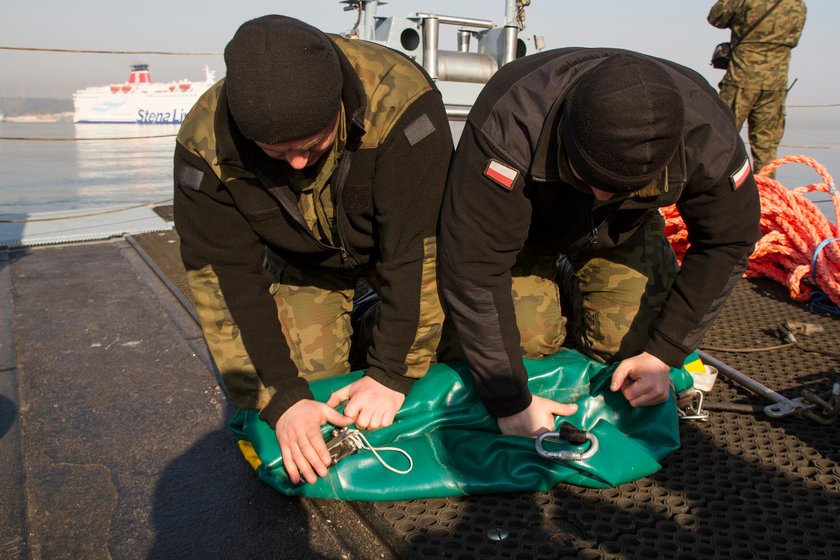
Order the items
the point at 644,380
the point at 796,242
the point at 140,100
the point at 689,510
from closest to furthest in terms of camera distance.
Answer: the point at 689,510
the point at 644,380
the point at 796,242
the point at 140,100

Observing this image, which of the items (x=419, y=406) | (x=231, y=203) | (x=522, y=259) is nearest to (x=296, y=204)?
(x=231, y=203)

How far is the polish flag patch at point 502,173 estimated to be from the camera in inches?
59.4

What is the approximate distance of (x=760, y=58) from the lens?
4762 millimetres

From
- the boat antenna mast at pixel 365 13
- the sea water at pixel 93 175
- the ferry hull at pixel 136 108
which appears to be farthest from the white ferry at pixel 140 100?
the boat antenna mast at pixel 365 13

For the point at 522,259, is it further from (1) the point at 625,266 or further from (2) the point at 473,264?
(2) the point at 473,264

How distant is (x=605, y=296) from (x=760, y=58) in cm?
358

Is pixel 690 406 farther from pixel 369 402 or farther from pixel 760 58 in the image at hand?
pixel 760 58

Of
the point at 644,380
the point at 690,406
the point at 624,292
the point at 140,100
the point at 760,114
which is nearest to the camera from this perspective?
the point at 644,380

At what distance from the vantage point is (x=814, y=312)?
2.68 m

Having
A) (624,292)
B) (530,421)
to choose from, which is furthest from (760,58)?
(530,421)

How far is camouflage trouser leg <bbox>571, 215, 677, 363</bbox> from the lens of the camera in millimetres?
2029

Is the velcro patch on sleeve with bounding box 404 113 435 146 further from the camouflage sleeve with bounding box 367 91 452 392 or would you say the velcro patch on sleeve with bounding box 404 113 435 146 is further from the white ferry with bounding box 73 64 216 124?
the white ferry with bounding box 73 64 216 124

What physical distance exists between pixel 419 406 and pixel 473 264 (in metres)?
0.41

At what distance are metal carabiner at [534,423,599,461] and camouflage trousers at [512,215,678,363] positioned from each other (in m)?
0.47
